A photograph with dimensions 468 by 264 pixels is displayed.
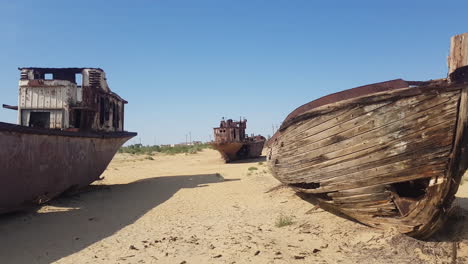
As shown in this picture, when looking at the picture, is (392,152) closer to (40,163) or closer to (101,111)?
(40,163)

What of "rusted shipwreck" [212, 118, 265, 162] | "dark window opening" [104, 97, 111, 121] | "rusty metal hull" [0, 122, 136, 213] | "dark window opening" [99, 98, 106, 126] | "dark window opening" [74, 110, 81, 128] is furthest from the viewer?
"rusted shipwreck" [212, 118, 265, 162]

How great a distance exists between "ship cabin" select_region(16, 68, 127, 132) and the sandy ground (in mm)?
2548

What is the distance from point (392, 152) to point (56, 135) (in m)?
6.87

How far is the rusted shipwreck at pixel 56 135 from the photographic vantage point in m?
5.96

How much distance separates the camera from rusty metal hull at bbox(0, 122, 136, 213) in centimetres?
576

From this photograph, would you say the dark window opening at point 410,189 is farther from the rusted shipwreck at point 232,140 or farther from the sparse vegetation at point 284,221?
the rusted shipwreck at point 232,140

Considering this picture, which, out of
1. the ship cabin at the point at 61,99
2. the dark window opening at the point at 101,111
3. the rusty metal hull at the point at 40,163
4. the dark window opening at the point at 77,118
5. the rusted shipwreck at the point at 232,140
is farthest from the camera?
the rusted shipwreck at the point at 232,140

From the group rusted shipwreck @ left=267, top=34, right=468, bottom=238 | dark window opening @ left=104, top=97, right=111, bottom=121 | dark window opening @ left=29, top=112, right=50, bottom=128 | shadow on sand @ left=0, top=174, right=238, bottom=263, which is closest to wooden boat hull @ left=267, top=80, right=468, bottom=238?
rusted shipwreck @ left=267, top=34, right=468, bottom=238

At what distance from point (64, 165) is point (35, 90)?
9.72ft

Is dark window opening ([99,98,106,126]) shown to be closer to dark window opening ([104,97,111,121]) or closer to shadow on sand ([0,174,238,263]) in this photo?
dark window opening ([104,97,111,121])

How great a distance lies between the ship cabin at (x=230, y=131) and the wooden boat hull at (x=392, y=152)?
16.8 m

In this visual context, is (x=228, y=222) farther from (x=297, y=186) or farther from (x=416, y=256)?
(x=416, y=256)

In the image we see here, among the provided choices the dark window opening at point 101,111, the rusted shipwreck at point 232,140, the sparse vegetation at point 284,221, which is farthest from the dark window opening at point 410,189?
the rusted shipwreck at point 232,140

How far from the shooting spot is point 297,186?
6102mm
